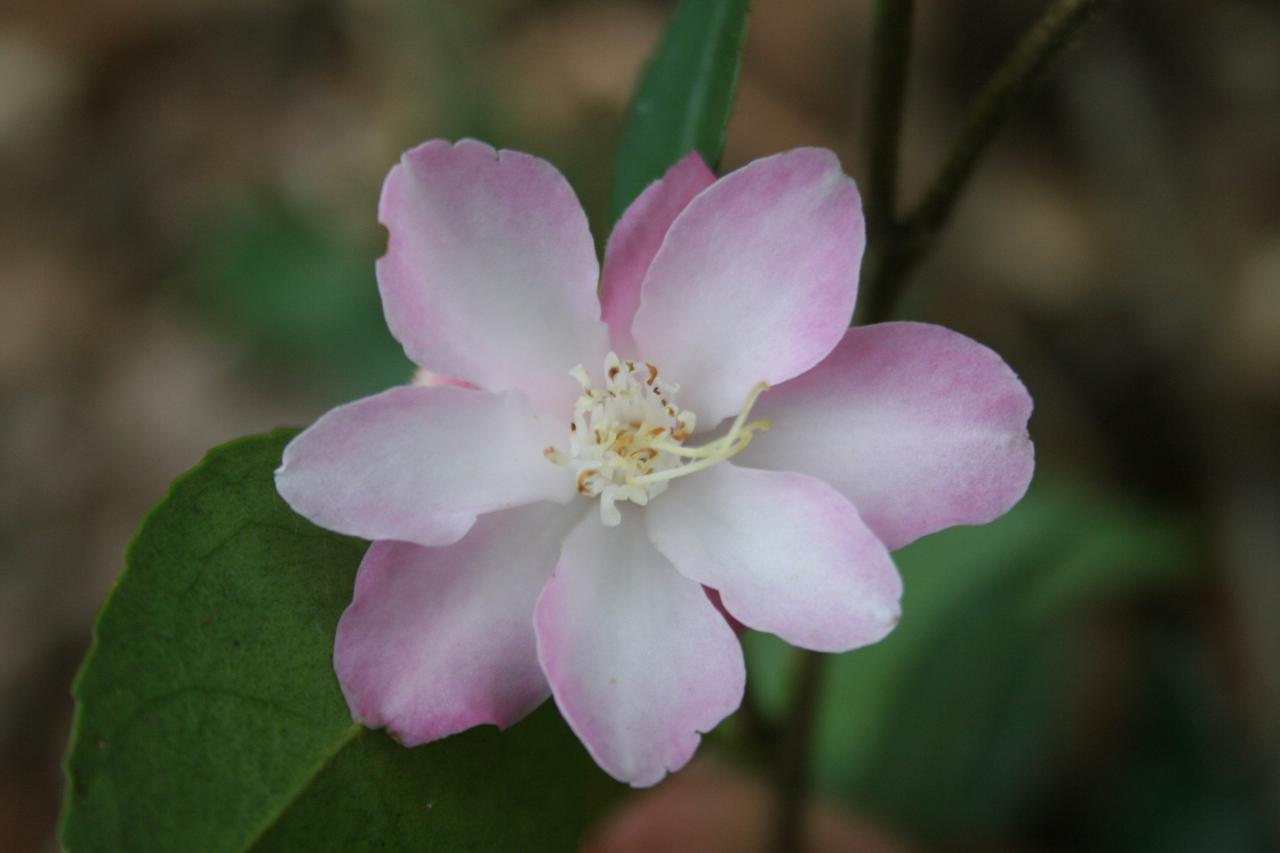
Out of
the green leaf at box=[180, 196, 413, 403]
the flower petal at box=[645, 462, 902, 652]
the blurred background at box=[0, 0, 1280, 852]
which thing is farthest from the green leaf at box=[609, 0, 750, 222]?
the green leaf at box=[180, 196, 413, 403]

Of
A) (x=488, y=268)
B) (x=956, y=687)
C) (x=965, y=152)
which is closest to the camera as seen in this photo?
(x=488, y=268)

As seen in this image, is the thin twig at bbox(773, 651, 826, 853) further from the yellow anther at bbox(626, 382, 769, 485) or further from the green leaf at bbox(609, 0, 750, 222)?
the green leaf at bbox(609, 0, 750, 222)

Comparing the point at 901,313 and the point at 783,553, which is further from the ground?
the point at 783,553

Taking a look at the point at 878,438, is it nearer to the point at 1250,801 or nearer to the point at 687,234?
the point at 687,234

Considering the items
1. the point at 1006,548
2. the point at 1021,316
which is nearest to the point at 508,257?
the point at 1006,548

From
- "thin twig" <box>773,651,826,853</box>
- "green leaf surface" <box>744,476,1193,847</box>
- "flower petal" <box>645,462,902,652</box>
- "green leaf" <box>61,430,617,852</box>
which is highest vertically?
"flower petal" <box>645,462,902,652</box>

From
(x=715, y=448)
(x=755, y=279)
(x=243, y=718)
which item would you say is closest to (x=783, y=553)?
(x=715, y=448)

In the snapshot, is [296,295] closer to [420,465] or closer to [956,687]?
[956,687]
